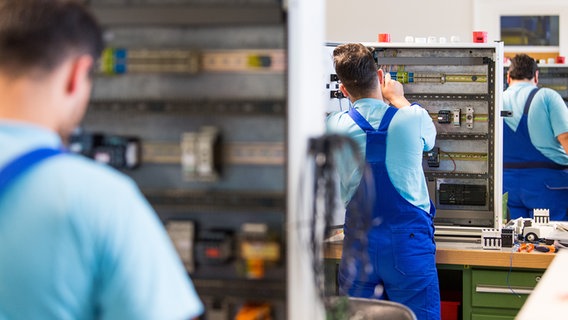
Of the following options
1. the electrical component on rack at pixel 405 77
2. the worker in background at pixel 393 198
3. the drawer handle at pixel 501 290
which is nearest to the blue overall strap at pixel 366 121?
the worker in background at pixel 393 198

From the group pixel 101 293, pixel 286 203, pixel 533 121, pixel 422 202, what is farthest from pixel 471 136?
pixel 101 293

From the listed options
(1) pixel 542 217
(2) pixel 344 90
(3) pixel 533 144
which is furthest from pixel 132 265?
(3) pixel 533 144

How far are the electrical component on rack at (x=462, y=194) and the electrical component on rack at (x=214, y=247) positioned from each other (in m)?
2.69

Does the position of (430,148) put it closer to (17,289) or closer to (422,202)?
(422,202)

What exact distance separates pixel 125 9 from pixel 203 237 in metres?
0.66

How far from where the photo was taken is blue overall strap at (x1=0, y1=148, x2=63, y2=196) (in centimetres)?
144

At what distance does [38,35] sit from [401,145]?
2728 mm

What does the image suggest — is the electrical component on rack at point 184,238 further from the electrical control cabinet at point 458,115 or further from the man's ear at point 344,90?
the electrical control cabinet at point 458,115

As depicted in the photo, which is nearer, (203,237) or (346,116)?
(203,237)

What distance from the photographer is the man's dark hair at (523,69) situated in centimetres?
616

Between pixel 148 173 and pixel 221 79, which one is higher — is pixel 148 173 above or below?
below

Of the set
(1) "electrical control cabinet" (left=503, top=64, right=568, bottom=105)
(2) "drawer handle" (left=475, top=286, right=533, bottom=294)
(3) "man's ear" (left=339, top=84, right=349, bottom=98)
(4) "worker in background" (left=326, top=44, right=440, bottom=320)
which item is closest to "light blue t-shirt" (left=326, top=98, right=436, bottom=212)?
(4) "worker in background" (left=326, top=44, right=440, bottom=320)

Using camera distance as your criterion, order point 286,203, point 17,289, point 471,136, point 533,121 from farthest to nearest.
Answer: point 533,121 → point 471,136 → point 286,203 → point 17,289

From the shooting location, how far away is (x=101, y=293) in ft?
4.91
